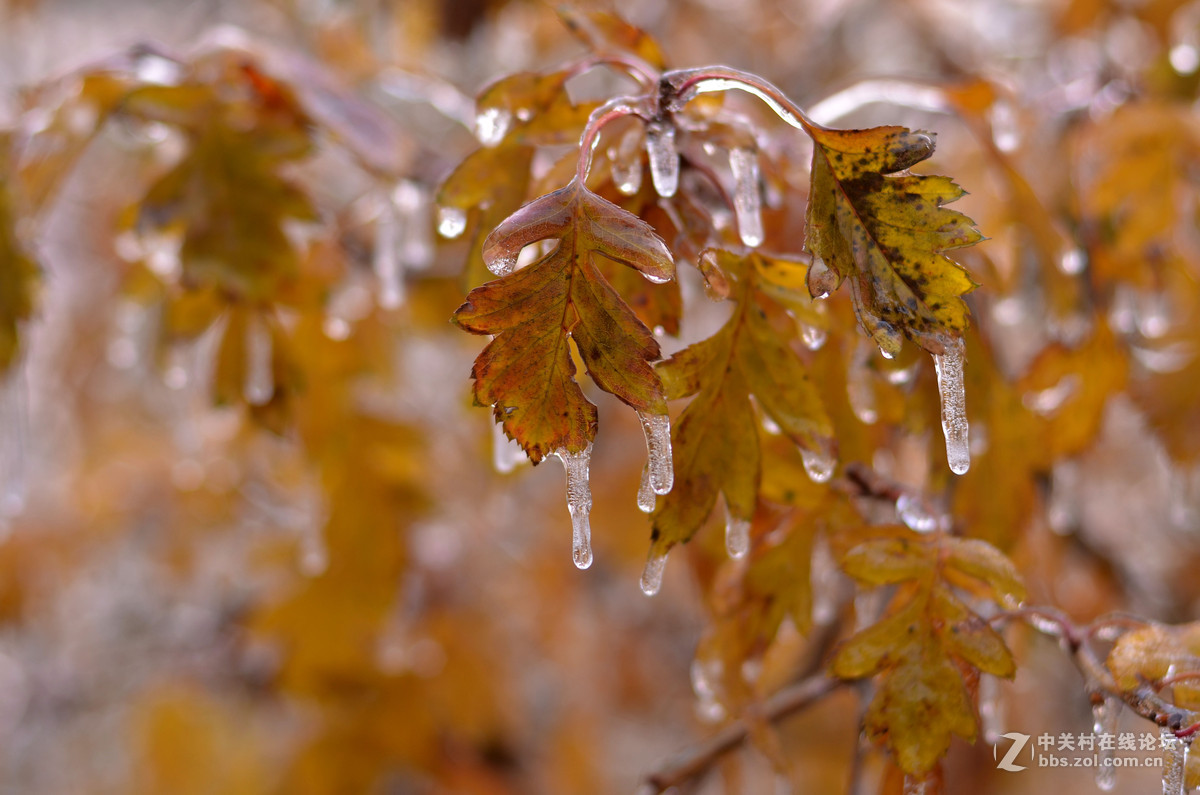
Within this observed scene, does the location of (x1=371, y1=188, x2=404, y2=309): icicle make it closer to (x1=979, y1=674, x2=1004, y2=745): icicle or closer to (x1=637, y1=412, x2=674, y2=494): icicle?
(x1=637, y1=412, x2=674, y2=494): icicle

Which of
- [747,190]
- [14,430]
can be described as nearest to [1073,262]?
[747,190]

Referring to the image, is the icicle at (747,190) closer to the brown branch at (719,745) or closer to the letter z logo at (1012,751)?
the brown branch at (719,745)

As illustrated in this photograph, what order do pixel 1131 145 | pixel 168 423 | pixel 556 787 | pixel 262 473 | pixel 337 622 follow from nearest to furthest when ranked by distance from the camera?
pixel 1131 145 → pixel 337 622 → pixel 262 473 → pixel 556 787 → pixel 168 423

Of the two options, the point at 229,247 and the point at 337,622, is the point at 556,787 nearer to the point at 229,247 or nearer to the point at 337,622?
the point at 337,622

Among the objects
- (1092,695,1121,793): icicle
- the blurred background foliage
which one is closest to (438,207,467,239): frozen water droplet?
the blurred background foliage

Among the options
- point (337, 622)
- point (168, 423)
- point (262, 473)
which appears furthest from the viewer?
point (168, 423)

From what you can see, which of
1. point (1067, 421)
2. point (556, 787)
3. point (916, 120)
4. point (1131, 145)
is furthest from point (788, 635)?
point (916, 120)
